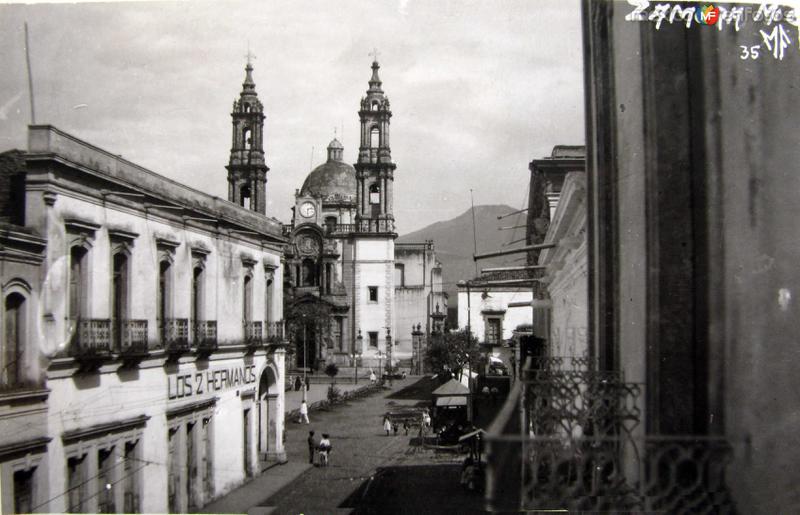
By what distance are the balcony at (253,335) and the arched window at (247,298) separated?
0.50 feet

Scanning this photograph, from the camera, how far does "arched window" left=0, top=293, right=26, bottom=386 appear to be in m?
7.43

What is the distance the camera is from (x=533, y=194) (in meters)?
19.1

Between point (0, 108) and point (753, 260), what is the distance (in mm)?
7553

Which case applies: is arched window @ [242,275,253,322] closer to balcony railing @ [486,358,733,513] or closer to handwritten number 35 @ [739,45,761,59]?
balcony railing @ [486,358,733,513]

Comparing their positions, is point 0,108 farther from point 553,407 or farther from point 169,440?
point 553,407

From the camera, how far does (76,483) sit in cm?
873

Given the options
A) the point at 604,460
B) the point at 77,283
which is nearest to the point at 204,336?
the point at 77,283

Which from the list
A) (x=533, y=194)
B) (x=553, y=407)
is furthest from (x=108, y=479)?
(x=533, y=194)

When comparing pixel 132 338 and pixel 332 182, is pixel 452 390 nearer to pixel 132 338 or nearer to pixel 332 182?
pixel 132 338

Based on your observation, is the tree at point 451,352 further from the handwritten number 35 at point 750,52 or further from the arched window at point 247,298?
the handwritten number 35 at point 750,52

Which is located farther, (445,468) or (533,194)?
(533,194)

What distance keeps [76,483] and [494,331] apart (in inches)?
1149

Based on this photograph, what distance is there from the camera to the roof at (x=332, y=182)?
51.9 metres

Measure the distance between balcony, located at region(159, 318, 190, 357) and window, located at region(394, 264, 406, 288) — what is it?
3894 cm
